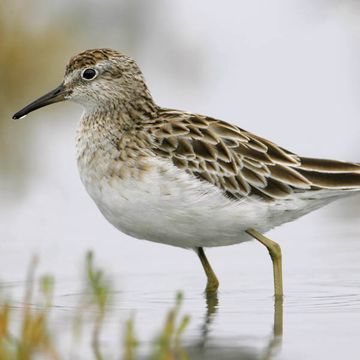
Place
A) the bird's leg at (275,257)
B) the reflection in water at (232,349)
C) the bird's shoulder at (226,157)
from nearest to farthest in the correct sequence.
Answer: the reflection in water at (232,349), the bird's shoulder at (226,157), the bird's leg at (275,257)

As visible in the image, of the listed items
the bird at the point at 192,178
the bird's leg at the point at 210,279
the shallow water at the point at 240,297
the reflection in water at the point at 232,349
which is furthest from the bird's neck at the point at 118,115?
the reflection in water at the point at 232,349

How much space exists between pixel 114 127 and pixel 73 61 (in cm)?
74

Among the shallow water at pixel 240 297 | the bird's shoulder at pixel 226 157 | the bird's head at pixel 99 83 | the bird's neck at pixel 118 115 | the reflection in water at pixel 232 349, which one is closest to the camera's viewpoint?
the reflection in water at pixel 232 349

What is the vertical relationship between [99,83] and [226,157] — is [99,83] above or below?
above

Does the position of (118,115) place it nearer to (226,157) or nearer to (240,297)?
(226,157)

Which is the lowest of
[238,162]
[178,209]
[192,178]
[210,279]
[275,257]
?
[210,279]

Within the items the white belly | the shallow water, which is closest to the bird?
the white belly

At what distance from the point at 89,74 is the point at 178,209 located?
1.70 metres

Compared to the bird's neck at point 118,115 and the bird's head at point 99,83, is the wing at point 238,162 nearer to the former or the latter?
the bird's neck at point 118,115

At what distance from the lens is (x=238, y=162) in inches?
369

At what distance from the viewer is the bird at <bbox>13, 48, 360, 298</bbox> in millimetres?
8898

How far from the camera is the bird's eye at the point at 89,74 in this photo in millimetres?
9977

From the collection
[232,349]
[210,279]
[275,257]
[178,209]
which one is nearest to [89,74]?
[178,209]

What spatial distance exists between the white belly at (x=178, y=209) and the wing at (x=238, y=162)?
0.10m
